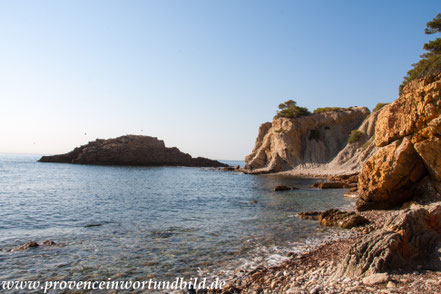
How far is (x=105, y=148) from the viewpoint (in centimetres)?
10088

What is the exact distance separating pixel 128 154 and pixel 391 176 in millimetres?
96164

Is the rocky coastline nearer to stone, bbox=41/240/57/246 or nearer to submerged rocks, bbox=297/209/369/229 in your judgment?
submerged rocks, bbox=297/209/369/229

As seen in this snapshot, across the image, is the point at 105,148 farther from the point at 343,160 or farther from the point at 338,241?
the point at 338,241

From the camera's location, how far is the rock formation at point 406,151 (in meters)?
16.0

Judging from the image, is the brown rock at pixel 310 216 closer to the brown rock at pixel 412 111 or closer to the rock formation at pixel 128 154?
the brown rock at pixel 412 111

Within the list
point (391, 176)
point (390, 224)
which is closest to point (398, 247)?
point (390, 224)

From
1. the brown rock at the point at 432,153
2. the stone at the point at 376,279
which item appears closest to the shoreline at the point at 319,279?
the stone at the point at 376,279

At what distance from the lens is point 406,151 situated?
1708 cm

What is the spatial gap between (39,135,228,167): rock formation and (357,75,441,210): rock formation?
9417cm

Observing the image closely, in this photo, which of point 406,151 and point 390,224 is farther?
point 406,151

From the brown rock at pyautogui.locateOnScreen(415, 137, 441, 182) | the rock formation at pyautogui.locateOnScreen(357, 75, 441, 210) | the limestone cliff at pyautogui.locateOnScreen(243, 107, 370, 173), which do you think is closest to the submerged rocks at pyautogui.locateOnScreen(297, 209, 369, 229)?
the rock formation at pyautogui.locateOnScreen(357, 75, 441, 210)

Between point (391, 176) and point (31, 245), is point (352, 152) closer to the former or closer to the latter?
Answer: point (391, 176)

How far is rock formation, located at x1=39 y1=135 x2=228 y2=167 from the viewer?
329 ft

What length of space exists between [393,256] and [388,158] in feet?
41.3
